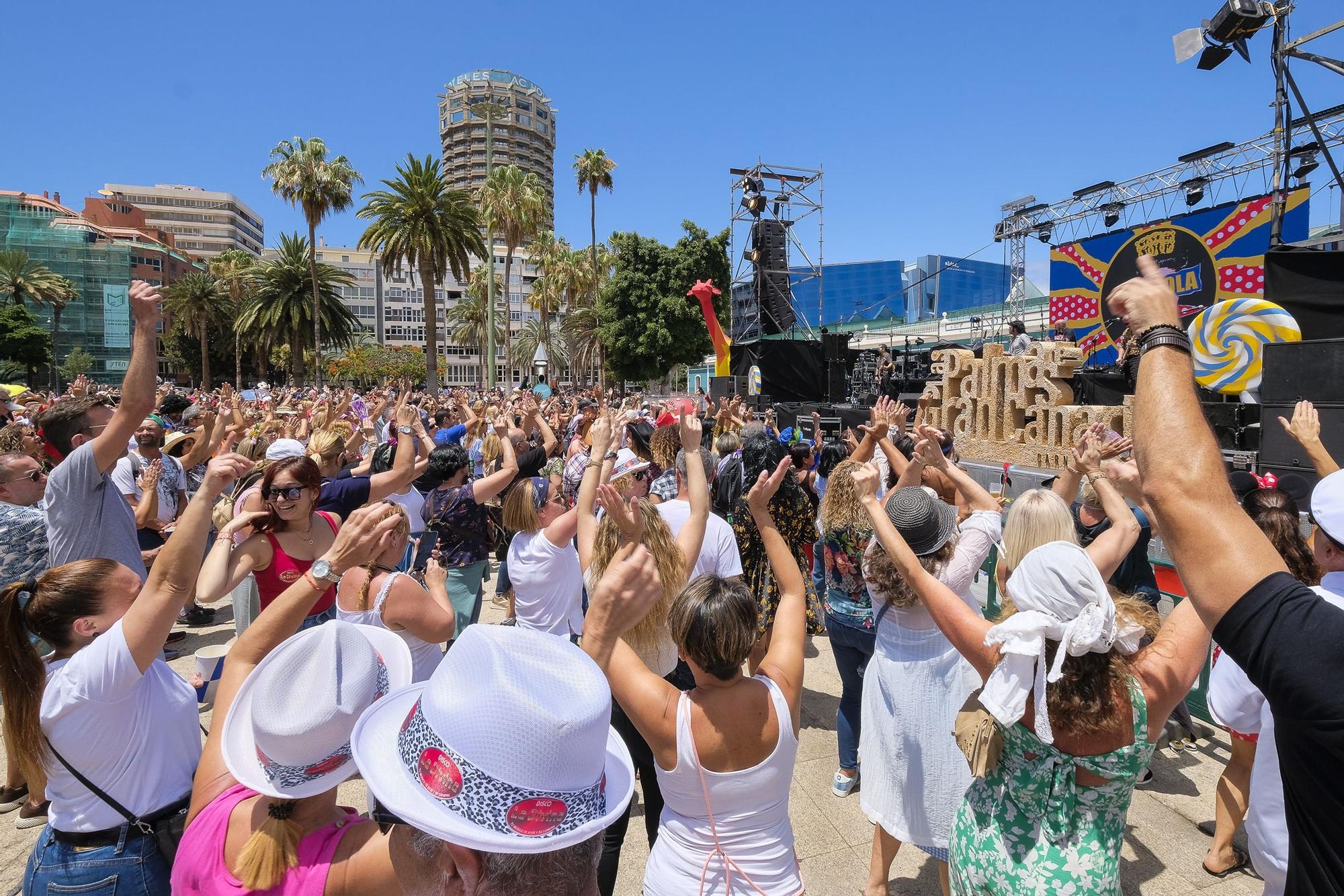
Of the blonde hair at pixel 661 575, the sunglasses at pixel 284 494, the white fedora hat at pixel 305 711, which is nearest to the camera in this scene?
the white fedora hat at pixel 305 711

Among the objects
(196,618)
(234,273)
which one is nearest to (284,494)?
(196,618)

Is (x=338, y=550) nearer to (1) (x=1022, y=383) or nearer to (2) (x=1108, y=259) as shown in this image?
(1) (x=1022, y=383)

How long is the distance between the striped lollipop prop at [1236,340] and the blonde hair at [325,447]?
1024 centimetres

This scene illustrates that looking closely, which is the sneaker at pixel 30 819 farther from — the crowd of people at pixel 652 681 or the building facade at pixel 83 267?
the building facade at pixel 83 267

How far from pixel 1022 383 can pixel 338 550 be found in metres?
11.0

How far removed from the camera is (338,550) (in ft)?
6.07

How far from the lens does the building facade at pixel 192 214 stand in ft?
300

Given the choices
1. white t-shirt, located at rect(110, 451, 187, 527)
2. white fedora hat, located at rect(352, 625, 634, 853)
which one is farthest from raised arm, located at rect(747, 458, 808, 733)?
white t-shirt, located at rect(110, 451, 187, 527)

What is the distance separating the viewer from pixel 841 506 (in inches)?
146

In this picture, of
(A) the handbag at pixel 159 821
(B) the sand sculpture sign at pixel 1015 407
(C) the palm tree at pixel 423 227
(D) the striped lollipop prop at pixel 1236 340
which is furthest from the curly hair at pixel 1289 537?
(C) the palm tree at pixel 423 227

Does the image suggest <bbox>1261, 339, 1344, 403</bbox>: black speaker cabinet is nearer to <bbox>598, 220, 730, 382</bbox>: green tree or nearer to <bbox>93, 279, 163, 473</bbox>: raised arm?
<bbox>93, 279, 163, 473</bbox>: raised arm

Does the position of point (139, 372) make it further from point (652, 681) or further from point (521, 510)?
point (652, 681)

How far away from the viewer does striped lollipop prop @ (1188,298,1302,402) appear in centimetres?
878

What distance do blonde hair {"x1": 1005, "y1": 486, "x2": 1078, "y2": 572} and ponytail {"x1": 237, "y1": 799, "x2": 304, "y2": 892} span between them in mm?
2594
